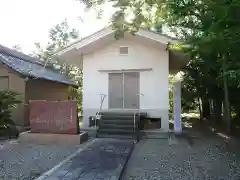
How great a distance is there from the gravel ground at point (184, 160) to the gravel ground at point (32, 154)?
6.72 feet

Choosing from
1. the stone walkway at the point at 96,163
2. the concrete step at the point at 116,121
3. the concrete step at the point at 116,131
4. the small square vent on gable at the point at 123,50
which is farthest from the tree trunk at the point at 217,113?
the stone walkway at the point at 96,163

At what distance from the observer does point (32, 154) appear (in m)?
8.27

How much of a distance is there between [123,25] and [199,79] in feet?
23.6

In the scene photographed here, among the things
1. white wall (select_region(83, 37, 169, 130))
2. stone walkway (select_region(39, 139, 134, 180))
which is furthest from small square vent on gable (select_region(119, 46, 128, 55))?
stone walkway (select_region(39, 139, 134, 180))

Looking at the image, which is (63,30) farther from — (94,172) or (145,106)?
(94,172)

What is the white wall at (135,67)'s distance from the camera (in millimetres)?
12664

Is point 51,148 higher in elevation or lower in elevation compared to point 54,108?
lower

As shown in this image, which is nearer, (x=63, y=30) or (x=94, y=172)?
(x=94, y=172)

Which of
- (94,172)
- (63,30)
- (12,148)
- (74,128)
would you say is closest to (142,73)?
(74,128)

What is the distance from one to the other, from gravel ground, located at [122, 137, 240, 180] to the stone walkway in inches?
11.1

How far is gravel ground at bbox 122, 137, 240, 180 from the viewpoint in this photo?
626 centimetres

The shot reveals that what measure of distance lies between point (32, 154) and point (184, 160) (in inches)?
172

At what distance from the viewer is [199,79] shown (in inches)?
595

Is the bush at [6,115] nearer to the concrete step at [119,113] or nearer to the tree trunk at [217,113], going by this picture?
the concrete step at [119,113]
